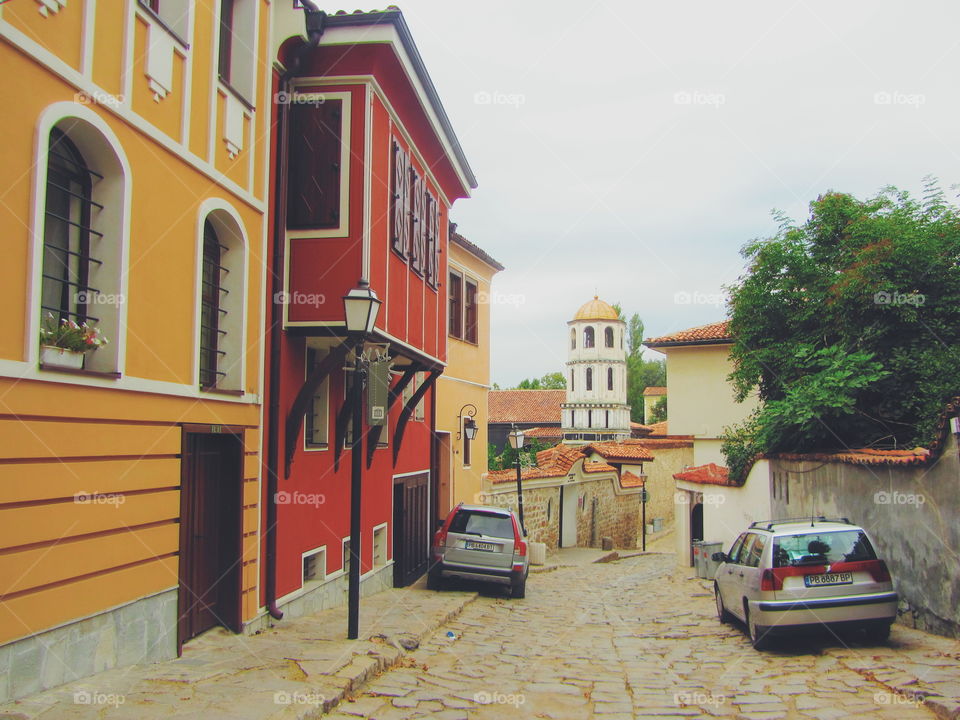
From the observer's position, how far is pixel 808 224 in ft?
57.6

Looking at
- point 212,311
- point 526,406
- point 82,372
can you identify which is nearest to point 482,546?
point 212,311

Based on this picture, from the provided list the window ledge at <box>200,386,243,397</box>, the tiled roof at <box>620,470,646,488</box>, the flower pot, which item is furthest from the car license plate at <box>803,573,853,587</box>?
the tiled roof at <box>620,470,646,488</box>

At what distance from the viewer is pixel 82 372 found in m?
6.00

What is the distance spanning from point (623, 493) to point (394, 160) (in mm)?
27625

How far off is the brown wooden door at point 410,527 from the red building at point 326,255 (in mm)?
3062

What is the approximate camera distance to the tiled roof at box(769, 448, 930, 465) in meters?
9.71

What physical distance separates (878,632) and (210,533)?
7462 millimetres

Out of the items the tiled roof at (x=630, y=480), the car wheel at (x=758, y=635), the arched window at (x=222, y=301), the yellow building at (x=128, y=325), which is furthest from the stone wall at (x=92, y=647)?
the tiled roof at (x=630, y=480)

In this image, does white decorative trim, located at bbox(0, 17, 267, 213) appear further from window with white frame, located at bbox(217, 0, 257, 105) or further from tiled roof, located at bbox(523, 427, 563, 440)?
tiled roof, located at bbox(523, 427, 563, 440)

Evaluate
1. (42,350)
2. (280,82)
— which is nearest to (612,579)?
(280,82)

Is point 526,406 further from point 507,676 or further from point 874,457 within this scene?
point 507,676

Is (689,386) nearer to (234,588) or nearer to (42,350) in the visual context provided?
(234,588)

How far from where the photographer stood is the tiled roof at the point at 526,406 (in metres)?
83.4

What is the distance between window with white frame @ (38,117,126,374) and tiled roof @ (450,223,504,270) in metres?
12.5
